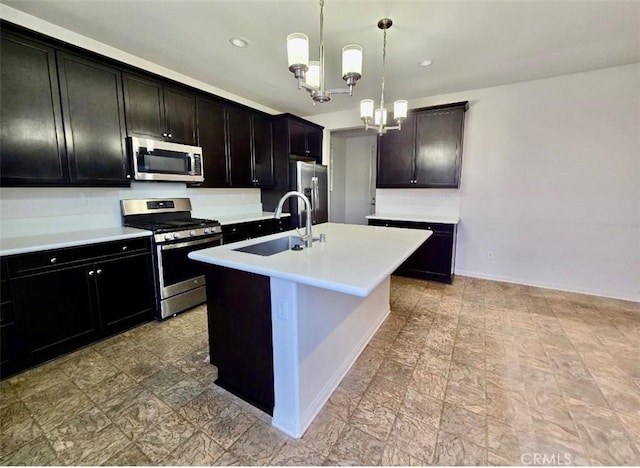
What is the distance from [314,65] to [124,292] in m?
2.43

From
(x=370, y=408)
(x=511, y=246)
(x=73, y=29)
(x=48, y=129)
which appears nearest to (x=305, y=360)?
(x=370, y=408)

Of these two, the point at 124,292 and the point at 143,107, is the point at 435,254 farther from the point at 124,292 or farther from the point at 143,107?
the point at 143,107

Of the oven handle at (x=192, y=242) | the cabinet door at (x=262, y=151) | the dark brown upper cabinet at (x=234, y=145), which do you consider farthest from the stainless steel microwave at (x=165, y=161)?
the cabinet door at (x=262, y=151)

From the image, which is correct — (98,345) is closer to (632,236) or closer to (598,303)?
(598,303)

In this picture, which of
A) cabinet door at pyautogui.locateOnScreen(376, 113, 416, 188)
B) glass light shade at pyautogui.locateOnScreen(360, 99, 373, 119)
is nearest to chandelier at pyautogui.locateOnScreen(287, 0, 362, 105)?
glass light shade at pyautogui.locateOnScreen(360, 99, 373, 119)

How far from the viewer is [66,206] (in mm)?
2484

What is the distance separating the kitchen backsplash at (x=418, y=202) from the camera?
4.10 meters

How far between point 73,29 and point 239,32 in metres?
1.40

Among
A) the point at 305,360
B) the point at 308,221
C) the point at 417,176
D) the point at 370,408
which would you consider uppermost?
the point at 417,176

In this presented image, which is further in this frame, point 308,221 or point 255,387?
point 308,221

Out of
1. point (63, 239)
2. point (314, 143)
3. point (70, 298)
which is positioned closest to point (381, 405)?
point (70, 298)

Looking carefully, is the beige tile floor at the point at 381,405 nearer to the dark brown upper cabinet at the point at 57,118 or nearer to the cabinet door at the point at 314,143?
the dark brown upper cabinet at the point at 57,118

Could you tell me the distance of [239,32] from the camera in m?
2.36

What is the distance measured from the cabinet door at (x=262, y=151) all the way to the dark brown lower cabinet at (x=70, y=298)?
77.4 inches
